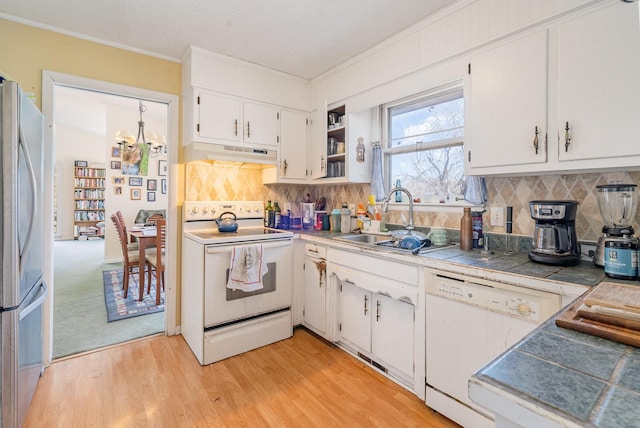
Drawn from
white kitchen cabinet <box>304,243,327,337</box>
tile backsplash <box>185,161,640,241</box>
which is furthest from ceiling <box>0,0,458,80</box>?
white kitchen cabinet <box>304,243,327,337</box>

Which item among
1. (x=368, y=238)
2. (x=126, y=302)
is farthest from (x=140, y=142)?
(x=368, y=238)

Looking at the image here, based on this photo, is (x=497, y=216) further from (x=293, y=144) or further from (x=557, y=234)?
(x=293, y=144)

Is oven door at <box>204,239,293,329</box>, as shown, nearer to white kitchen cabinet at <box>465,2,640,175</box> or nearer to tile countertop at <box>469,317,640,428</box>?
white kitchen cabinet at <box>465,2,640,175</box>

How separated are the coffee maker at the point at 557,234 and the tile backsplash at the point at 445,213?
0.19 meters

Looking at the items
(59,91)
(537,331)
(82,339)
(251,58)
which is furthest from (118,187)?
(537,331)

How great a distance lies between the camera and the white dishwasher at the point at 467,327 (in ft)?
4.51

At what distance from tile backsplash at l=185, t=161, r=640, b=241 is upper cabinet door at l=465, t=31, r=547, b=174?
0.32m

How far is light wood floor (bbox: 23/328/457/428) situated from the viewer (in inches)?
67.2

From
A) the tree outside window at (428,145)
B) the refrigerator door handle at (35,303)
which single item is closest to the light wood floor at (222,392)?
the refrigerator door handle at (35,303)

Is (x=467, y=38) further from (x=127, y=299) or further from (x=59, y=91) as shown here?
(x=59, y=91)

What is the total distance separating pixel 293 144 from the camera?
10.2 ft

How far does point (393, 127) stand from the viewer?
9.25 feet

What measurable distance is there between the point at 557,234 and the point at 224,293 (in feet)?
7.09

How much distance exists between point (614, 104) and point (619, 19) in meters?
0.37
